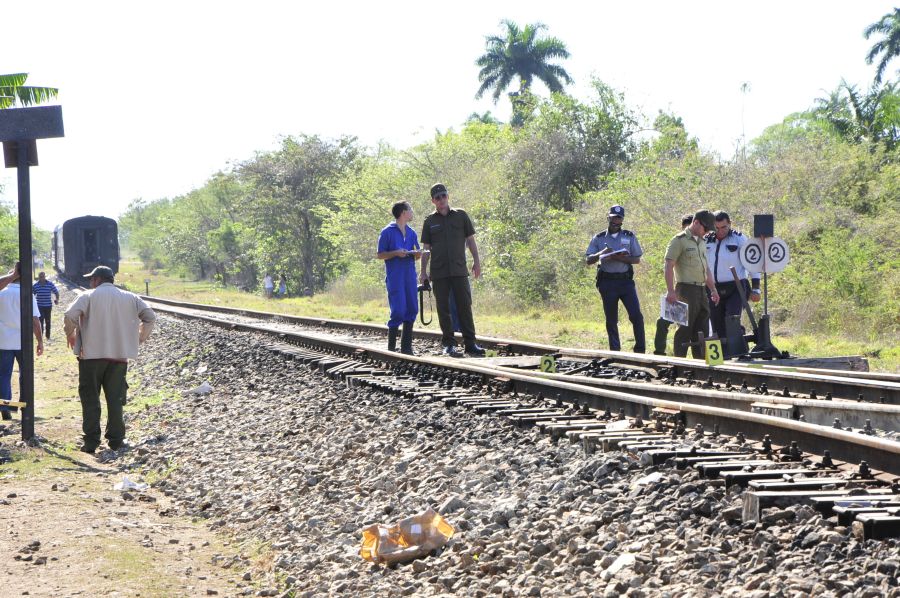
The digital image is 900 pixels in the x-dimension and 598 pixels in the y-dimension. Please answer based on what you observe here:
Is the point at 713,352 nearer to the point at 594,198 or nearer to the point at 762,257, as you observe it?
the point at 762,257

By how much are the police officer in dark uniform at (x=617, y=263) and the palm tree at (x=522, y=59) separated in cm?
5808

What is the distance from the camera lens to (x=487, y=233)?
34.7 meters

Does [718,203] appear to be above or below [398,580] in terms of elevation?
above

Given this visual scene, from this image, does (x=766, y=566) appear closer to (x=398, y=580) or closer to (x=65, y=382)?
(x=398, y=580)

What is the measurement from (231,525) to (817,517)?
4.46 metres

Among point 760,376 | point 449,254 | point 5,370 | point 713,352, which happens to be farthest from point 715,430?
point 5,370

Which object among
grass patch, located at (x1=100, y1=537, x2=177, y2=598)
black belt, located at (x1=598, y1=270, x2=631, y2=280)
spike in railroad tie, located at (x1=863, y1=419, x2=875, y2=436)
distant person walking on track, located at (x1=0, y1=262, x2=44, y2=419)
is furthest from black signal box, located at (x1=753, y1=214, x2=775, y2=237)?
distant person walking on track, located at (x1=0, y1=262, x2=44, y2=419)

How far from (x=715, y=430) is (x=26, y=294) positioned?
7.68 m

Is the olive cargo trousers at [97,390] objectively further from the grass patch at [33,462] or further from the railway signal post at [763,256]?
the railway signal post at [763,256]

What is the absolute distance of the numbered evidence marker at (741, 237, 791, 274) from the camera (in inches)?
481

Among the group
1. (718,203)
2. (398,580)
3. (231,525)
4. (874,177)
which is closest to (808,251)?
(718,203)

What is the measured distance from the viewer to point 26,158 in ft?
34.2

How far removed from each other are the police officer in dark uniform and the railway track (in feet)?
4.55

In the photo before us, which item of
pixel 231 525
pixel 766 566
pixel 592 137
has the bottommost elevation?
pixel 231 525
